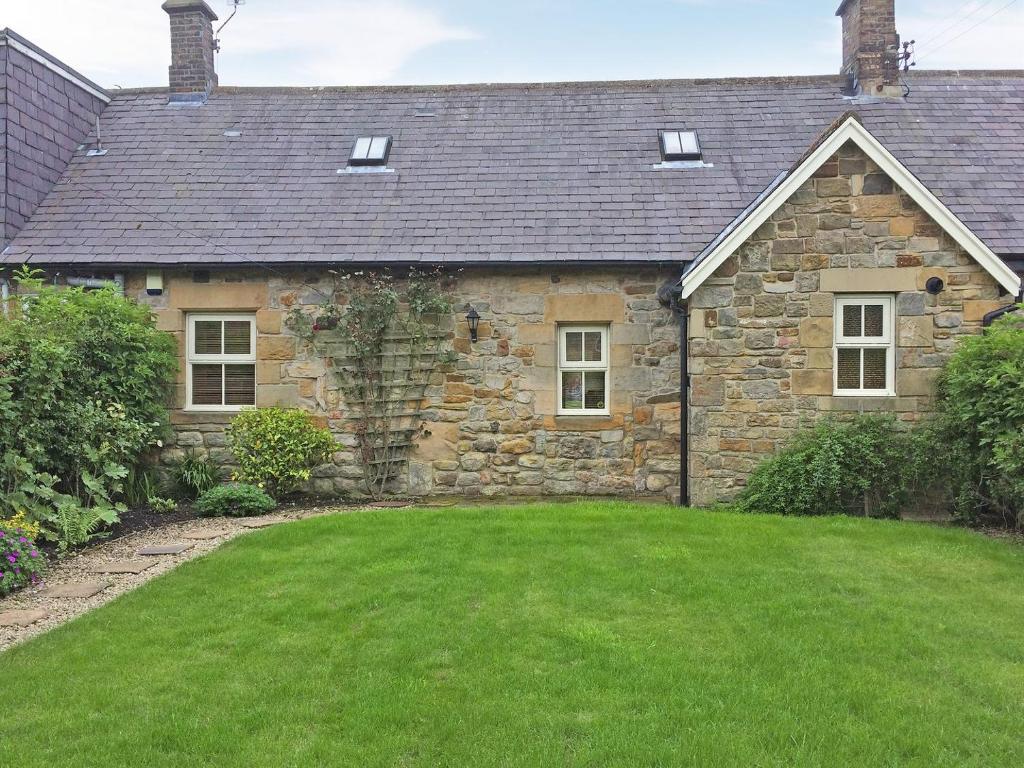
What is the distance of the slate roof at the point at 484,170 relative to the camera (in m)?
11.1

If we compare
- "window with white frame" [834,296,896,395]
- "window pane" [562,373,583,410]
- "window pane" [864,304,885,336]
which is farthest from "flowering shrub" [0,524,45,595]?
"window pane" [864,304,885,336]

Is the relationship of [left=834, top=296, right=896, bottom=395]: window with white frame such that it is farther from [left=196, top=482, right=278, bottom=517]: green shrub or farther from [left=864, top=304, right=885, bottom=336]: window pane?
[left=196, top=482, right=278, bottom=517]: green shrub

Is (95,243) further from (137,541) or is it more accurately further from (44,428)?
(137,541)

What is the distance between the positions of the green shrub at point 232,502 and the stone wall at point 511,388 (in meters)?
1.23

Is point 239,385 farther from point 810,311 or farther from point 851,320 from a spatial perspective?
point 851,320

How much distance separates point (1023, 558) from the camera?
744cm

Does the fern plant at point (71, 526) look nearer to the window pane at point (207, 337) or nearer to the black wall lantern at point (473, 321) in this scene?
the window pane at point (207, 337)

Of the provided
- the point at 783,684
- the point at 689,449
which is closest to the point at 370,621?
the point at 783,684

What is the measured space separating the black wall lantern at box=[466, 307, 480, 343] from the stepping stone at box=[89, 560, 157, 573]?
192 inches

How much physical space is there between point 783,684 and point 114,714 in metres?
3.64

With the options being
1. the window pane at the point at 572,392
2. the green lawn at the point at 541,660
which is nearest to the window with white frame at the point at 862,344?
the green lawn at the point at 541,660

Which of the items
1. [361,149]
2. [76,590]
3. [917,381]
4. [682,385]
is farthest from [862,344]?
[76,590]

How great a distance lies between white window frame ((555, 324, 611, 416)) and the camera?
10906 mm

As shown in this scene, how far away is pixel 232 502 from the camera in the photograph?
9.76 m
